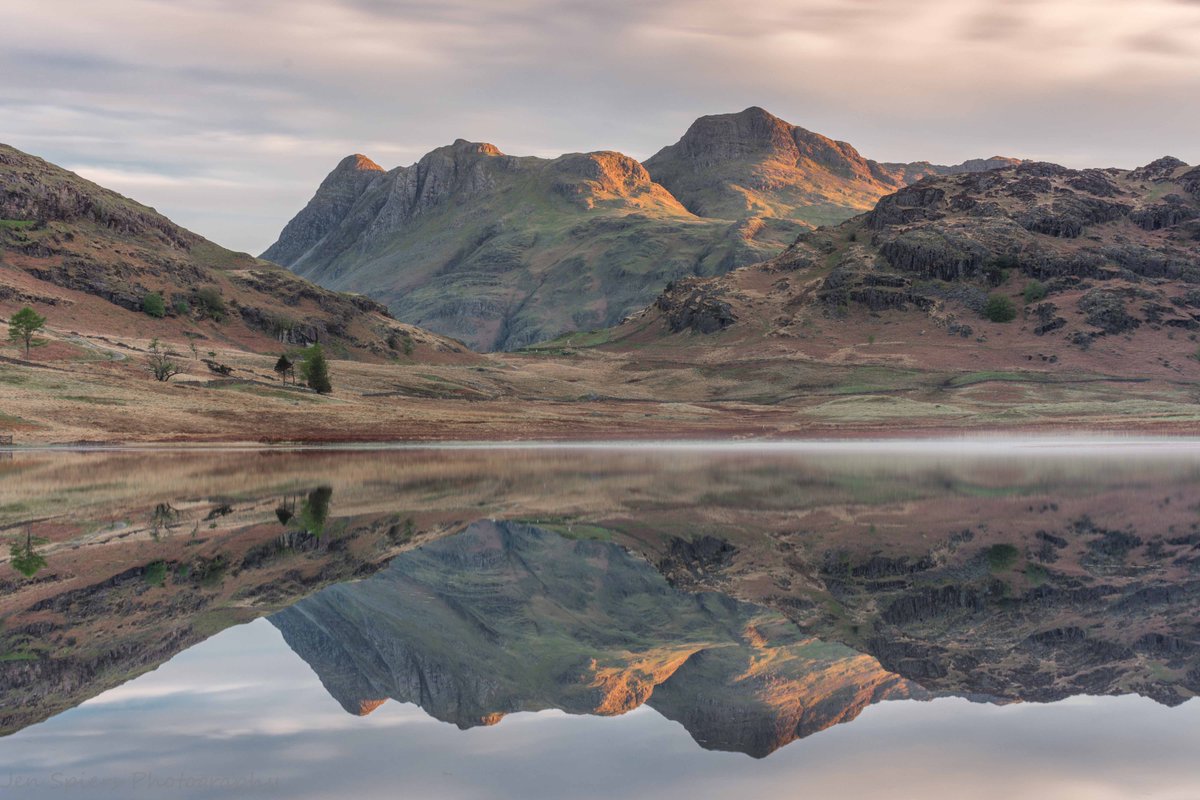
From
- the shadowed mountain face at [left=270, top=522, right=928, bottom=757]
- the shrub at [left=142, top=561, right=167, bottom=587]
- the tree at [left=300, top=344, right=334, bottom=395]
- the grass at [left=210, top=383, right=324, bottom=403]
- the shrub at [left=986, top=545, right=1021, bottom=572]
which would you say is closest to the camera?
the shadowed mountain face at [left=270, top=522, right=928, bottom=757]

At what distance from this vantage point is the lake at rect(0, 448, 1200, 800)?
43.2 feet

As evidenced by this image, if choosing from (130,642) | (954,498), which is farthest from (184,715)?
(954,498)

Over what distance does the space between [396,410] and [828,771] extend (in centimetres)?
12543

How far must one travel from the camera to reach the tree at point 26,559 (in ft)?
93.2

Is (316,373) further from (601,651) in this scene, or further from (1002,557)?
(601,651)

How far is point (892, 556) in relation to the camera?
3142 centimetres

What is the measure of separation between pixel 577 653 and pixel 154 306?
609 ft

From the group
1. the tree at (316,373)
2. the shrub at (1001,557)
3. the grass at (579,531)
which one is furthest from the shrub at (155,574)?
the tree at (316,373)

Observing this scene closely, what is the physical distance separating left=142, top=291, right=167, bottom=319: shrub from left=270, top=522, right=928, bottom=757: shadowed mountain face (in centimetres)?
17387

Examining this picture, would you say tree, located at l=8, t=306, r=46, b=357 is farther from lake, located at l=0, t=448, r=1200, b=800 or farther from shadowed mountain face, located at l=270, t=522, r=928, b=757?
shadowed mountain face, located at l=270, t=522, r=928, b=757

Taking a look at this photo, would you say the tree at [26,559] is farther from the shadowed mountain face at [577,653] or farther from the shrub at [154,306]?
the shrub at [154,306]

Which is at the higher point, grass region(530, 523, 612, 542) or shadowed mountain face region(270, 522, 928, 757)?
shadowed mountain face region(270, 522, 928, 757)

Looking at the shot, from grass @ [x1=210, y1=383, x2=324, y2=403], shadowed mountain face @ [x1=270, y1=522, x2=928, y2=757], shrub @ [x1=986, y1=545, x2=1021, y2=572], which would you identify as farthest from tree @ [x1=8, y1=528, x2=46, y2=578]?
grass @ [x1=210, y1=383, x2=324, y2=403]

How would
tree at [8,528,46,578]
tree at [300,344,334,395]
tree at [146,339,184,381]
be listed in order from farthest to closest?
tree at [300,344,334,395], tree at [146,339,184,381], tree at [8,528,46,578]
